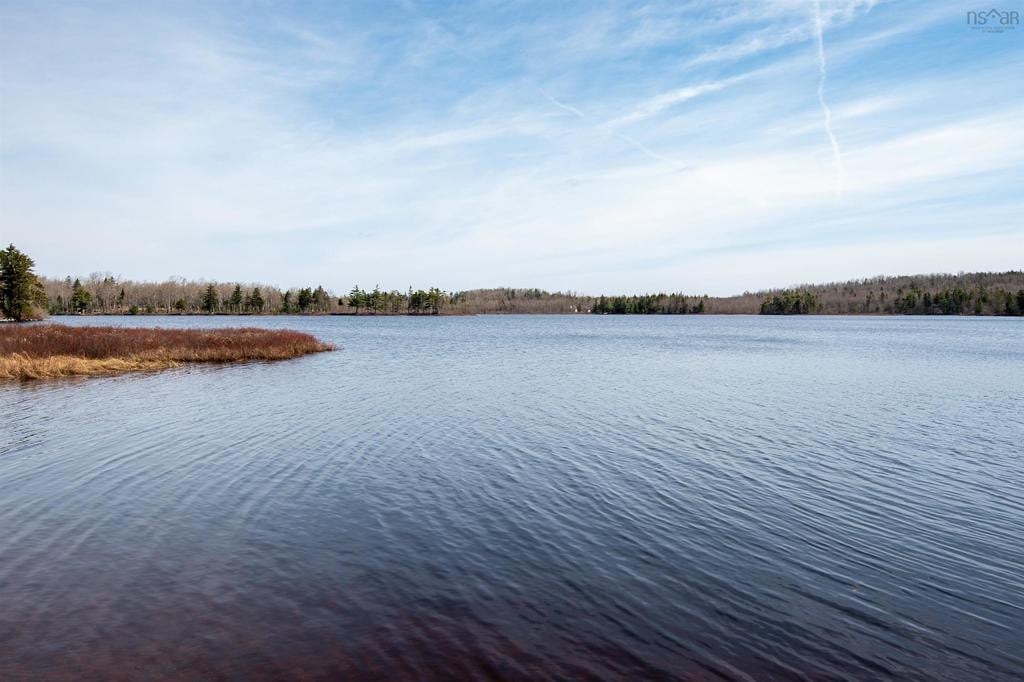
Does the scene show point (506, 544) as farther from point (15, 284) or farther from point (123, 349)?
point (15, 284)

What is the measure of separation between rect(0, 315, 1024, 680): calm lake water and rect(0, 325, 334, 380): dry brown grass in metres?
15.5

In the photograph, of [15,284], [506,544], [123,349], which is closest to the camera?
[506,544]

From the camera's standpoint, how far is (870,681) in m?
7.84

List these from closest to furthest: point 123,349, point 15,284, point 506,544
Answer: point 506,544
point 123,349
point 15,284

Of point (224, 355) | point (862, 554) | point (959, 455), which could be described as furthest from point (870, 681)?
point (224, 355)

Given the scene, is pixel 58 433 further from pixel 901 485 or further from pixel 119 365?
pixel 901 485

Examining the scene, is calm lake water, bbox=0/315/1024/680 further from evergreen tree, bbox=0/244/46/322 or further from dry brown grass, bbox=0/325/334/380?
evergreen tree, bbox=0/244/46/322

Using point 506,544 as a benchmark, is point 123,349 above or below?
above

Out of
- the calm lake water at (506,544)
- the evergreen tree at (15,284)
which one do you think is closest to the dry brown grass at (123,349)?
the calm lake water at (506,544)

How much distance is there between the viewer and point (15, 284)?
101 meters

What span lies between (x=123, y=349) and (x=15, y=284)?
262 ft

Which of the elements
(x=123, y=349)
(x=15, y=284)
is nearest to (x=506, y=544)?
(x=123, y=349)

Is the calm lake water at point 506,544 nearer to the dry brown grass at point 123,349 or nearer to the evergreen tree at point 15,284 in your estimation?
the dry brown grass at point 123,349

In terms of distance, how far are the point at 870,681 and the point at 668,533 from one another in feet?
17.8
